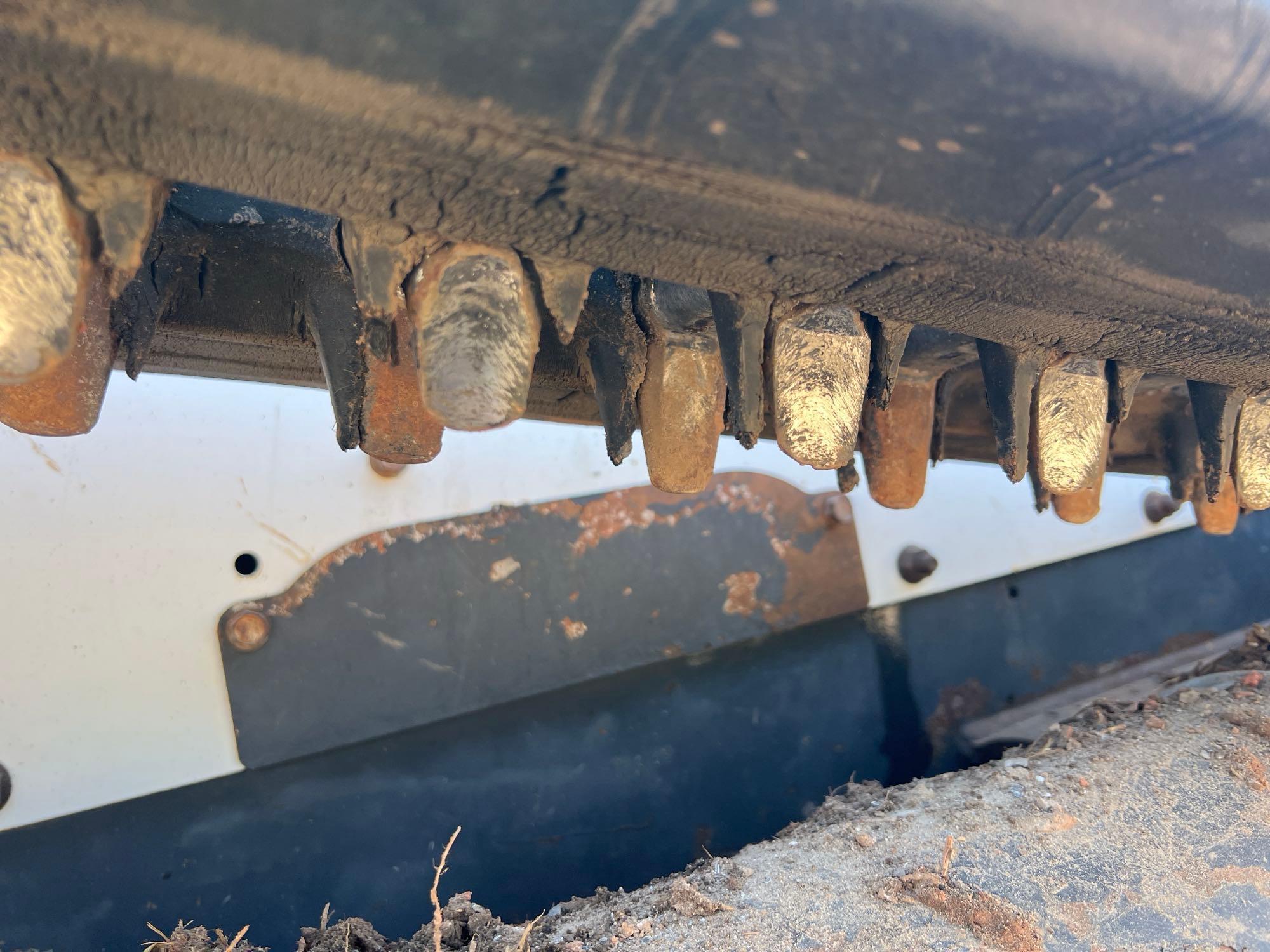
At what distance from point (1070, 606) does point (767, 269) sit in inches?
106

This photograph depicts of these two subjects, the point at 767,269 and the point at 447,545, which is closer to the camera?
the point at 767,269

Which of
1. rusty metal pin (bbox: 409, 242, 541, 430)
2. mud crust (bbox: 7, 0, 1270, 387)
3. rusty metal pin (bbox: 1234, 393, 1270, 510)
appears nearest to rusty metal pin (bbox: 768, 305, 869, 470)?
mud crust (bbox: 7, 0, 1270, 387)

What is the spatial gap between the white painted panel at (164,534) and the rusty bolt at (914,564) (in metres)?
0.96

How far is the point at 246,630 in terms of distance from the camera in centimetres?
198

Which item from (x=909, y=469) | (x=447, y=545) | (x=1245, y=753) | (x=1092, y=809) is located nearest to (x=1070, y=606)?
(x=1245, y=753)

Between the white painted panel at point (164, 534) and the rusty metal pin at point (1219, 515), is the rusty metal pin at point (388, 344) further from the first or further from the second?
the rusty metal pin at point (1219, 515)

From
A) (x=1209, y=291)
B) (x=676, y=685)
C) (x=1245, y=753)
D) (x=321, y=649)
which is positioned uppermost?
(x=1209, y=291)

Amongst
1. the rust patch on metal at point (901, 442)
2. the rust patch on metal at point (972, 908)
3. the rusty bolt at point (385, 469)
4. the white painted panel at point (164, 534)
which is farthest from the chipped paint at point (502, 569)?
the rust patch on metal at point (972, 908)

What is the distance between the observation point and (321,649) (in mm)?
2033

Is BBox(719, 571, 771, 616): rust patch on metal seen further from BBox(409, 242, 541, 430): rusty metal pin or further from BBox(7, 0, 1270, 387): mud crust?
BBox(409, 242, 541, 430): rusty metal pin

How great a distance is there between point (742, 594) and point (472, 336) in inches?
73.4

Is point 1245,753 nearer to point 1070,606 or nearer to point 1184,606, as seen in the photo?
point 1070,606

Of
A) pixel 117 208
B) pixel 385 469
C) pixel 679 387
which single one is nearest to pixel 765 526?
pixel 385 469

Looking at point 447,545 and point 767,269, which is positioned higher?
point 767,269
